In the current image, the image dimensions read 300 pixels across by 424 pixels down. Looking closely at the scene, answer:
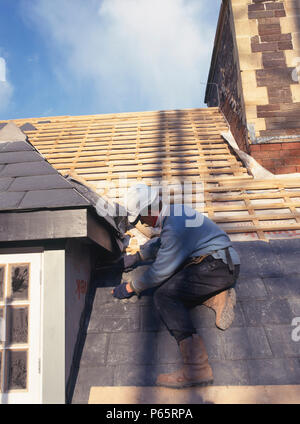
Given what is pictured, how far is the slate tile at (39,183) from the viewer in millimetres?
2471

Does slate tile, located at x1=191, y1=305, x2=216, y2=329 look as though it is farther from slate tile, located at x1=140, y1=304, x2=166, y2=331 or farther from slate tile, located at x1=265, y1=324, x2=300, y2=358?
slate tile, located at x1=265, y1=324, x2=300, y2=358

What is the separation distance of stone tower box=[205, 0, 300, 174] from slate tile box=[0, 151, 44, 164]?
12.6ft

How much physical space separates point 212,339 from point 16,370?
163 cm

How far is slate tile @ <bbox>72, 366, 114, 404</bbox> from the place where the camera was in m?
2.30

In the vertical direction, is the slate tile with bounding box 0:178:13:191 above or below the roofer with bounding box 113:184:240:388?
above

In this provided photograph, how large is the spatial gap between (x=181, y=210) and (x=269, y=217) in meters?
1.70

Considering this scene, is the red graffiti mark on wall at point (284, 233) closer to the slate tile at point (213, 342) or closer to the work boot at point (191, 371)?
the slate tile at point (213, 342)

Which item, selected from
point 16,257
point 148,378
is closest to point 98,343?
Result: point 148,378

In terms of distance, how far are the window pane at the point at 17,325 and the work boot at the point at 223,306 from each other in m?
1.61

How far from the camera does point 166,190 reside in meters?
4.53

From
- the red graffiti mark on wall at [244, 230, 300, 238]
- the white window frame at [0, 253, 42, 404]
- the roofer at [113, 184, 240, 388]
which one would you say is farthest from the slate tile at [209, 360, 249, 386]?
the red graffiti mark on wall at [244, 230, 300, 238]

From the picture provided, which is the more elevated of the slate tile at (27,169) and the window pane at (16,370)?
the slate tile at (27,169)

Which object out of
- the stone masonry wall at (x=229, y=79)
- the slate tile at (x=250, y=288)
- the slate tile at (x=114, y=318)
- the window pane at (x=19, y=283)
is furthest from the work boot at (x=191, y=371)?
the stone masonry wall at (x=229, y=79)

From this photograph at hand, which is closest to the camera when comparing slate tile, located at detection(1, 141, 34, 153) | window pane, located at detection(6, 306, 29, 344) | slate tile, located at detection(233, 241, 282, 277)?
window pane, located at detection(6, 306, 29, 344)
